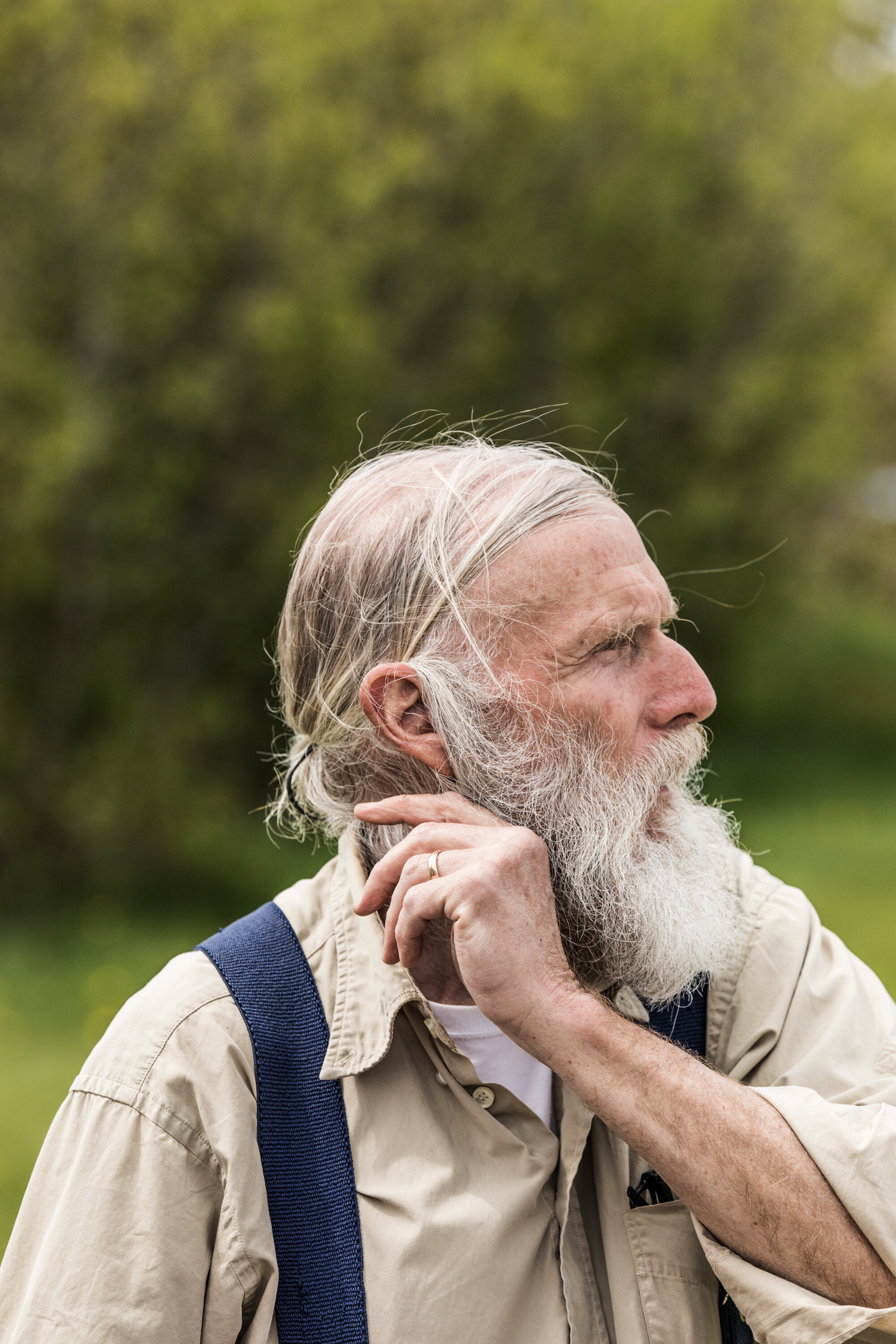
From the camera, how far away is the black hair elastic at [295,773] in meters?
2.80

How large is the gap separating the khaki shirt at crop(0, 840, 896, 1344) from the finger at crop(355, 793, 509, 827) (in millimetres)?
217

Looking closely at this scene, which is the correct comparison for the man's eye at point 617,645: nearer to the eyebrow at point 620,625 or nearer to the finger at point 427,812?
the eyebrow at point 620,625

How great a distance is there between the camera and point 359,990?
7.39ft

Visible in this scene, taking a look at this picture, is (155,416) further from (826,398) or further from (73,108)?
(826,398)

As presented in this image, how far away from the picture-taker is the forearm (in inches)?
77.7

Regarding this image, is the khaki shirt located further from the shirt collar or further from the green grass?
the green grass

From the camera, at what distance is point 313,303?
1187 centimetres

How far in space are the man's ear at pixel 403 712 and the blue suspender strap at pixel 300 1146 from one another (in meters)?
0.45

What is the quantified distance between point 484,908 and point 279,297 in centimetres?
1047

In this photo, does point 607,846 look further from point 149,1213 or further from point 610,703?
point 149,1213

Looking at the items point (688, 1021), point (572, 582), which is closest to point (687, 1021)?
point (688, 1021)

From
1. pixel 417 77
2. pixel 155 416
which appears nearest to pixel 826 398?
pixel 417 77

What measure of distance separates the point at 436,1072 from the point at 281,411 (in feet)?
34.8

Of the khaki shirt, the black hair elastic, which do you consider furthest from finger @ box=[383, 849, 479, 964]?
the black hair elastic
